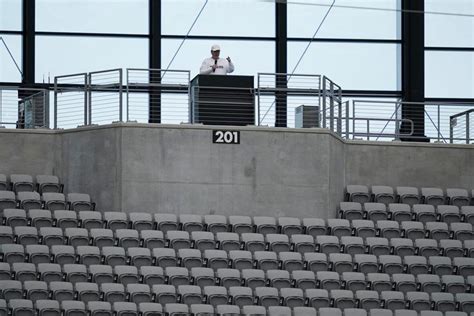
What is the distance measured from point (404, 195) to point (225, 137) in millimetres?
3336

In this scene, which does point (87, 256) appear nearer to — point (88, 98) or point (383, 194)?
point (88, 98)

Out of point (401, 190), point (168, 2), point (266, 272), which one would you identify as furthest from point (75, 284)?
point (168, 2)

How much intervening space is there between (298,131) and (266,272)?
3.42 m

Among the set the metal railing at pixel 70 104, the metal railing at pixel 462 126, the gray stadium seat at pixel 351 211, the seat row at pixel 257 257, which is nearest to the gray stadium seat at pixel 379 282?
the seat row at pixel 257 257

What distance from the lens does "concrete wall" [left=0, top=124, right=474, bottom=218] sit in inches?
1020

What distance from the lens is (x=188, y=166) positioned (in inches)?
1025

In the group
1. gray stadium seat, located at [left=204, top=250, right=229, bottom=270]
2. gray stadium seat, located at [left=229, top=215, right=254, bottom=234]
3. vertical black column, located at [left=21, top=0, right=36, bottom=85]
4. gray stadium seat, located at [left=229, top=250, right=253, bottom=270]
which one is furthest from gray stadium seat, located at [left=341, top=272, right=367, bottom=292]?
vertical black column, located at [left=21, top=0, right=36, bottom=85]

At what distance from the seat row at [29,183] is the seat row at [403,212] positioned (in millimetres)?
4854

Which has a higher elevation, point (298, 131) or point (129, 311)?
point (298, 131)

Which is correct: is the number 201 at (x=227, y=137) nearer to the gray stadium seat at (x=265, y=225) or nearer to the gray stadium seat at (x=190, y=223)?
the gray stadium seat at (x=265, y=225)

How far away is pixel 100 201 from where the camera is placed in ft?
85.4

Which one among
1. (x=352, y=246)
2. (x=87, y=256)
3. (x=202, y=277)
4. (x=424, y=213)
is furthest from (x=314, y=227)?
(x=87, y=256)

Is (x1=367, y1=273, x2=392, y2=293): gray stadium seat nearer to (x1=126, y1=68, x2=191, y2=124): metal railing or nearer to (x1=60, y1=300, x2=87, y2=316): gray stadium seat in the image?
(x1=60, y1=300, x2=87, y2=316): gray stadium seat

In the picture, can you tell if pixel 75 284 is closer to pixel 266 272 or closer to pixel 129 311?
pixel 129 311
